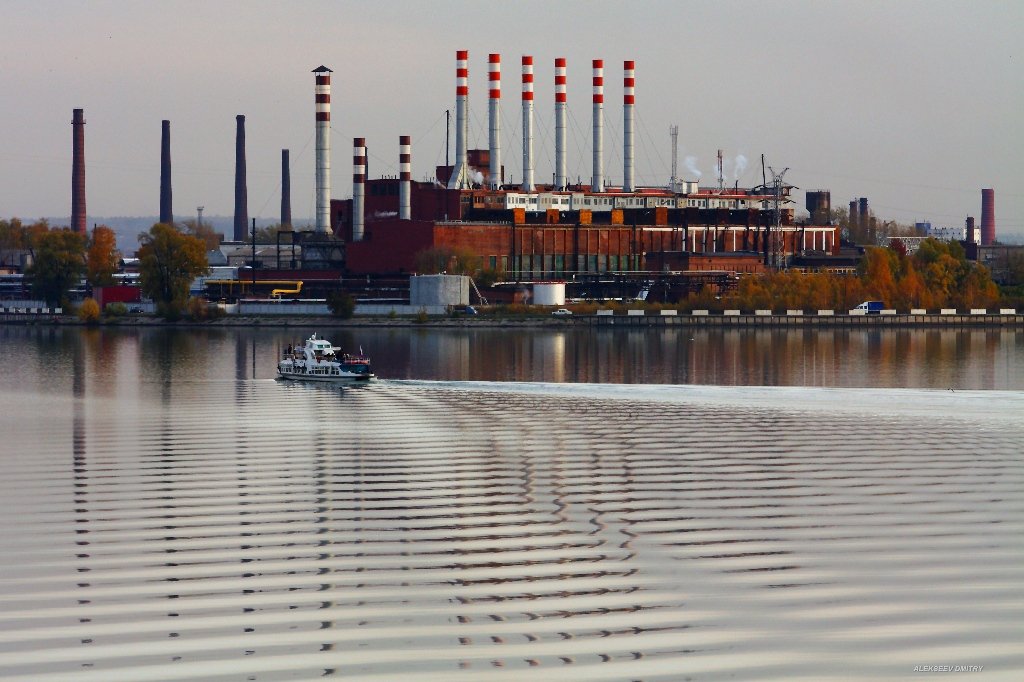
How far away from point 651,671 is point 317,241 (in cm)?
7044

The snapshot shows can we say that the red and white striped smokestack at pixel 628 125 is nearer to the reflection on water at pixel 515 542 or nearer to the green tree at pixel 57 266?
the green tree at pixel 57 266

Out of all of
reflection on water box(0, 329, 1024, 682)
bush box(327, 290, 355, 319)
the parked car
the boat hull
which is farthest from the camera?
the parked car

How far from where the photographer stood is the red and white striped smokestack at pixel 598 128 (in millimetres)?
80938

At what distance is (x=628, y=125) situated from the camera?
8250 centimetres

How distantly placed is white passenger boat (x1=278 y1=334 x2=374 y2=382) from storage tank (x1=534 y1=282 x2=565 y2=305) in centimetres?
3577

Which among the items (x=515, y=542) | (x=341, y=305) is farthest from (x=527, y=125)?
(x=515, y=542)

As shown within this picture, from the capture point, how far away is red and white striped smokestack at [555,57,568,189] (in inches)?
3147

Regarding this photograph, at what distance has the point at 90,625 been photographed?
34.9 ft

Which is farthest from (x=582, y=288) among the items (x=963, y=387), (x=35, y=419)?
(x=35, y=419)

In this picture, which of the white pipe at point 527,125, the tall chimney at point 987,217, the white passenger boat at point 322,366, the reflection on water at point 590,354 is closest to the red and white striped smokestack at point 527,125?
the white pipe at point 527,125

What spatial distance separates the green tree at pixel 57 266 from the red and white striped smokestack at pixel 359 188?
47.9 feet

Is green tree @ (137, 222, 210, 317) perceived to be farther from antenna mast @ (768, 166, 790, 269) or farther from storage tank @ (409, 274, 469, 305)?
antenna mast @ (768, 166, 790, 269)

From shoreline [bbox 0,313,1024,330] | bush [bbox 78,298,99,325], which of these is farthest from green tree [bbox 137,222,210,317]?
bush [bbox 78,298,99,325]

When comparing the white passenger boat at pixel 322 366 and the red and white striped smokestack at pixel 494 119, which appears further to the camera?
the red and white striped smokestack at pixel 494 119
